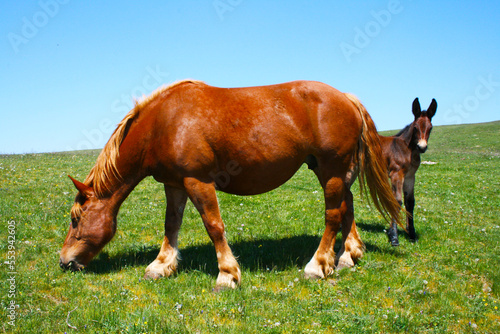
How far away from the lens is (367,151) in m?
6.38

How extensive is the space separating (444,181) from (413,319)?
1224 cm

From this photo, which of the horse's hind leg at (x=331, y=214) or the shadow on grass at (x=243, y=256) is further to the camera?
the shadow on grass at (x=243, y=256)

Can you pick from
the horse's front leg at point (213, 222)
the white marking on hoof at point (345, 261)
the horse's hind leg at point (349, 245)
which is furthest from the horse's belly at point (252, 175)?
the white marking on hoof at point (345, 261)

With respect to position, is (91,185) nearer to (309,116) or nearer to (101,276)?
(101,276)

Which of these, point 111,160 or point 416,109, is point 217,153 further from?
point 416,109

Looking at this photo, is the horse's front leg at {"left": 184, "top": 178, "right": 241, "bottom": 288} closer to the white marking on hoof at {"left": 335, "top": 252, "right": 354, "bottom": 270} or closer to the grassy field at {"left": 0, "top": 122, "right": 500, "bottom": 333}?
the grassy field at {"left": 0, "top": 122, "right": 500, "bottom": 333}

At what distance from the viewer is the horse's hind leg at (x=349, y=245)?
6.12 m

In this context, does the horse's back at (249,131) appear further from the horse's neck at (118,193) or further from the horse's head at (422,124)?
the horse's head at (422,124)

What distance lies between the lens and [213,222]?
522 cm

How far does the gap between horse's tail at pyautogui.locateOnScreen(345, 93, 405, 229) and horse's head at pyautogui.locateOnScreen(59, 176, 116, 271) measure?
4.25 metres

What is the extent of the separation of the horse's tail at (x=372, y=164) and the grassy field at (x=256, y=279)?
0.95 meters

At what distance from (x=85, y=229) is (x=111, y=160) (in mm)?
1112

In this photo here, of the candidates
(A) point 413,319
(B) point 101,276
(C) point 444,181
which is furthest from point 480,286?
(C) point 444,181

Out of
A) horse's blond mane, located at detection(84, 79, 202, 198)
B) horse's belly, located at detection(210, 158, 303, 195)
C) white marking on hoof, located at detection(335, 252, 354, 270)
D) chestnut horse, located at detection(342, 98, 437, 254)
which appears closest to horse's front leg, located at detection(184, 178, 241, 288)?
horse's belly, located at detection(210, 158, 303, 195)
